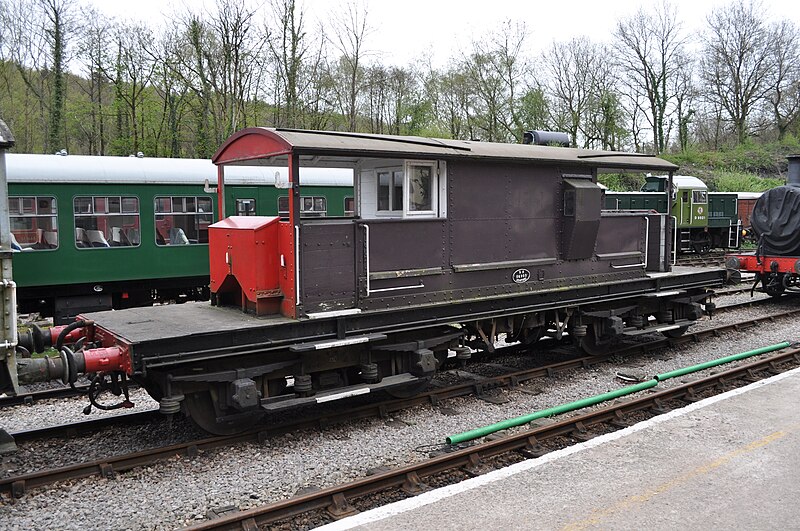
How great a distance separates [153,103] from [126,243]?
54.0ft

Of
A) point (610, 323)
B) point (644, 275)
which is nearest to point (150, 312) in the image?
point (610, 323)

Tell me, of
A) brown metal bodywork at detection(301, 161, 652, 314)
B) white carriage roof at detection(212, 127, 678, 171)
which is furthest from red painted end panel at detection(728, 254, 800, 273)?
white carriage roof at detection(212, 127, 678, 171)

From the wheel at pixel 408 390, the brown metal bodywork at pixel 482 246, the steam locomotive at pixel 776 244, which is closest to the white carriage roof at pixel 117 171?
the brown metal bodywork at pixel 482 246

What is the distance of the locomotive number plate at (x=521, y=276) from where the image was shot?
8.63 metres

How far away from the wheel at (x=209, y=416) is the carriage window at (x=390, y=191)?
2807mm

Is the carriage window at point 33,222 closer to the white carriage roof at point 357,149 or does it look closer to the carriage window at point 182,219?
the carriage window at point 182,219

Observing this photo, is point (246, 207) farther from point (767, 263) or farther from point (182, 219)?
point (767, 263)

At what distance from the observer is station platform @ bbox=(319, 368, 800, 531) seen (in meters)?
4.77

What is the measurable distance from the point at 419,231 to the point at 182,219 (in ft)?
24.3

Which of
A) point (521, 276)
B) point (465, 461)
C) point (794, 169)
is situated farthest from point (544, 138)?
point (794, 169)

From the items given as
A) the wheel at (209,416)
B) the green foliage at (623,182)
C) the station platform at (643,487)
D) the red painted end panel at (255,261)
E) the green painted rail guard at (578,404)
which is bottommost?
the station platform at (643,487)

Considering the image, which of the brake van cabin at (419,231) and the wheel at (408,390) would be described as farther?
the wheel at (408,390)

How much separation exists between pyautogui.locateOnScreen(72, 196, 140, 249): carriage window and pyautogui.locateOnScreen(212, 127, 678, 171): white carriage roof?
218 inches

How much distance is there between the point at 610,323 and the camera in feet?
32.4
